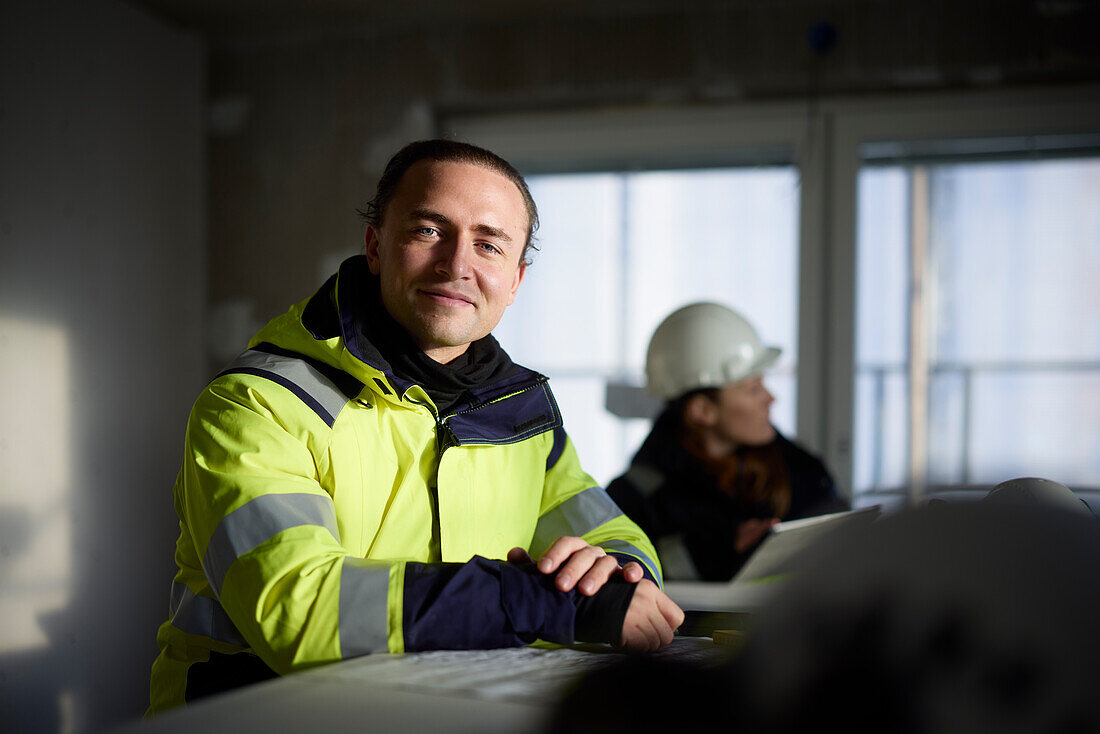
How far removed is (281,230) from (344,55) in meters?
0.85

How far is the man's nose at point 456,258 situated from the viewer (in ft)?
4.44

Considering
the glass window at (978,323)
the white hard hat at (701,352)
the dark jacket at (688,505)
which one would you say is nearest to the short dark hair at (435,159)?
the dark jacket at (688,505)

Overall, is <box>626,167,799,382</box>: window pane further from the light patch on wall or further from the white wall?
the light patch on wall

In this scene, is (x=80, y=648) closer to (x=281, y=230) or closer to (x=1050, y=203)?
(x=281, y=230)

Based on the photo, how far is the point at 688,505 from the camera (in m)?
2.52

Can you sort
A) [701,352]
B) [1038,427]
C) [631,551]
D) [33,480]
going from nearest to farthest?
[631,551], [701,352], [33,480], [1038,427]

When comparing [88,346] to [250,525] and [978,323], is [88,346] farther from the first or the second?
[978,323]

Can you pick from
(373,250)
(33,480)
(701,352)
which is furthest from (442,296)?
(33,480)

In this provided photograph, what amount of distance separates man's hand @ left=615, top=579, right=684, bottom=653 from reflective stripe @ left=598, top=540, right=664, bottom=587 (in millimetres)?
212

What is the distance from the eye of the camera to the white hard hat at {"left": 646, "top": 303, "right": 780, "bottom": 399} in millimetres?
2891

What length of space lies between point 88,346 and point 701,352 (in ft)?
7.67

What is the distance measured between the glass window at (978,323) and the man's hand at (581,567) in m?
2.84

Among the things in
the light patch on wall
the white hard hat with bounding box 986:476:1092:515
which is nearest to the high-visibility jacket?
the white hard hat with bounding box 986:476:1092:515

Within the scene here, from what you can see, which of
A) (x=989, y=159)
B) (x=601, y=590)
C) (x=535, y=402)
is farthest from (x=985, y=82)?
(x=601, y=590)
